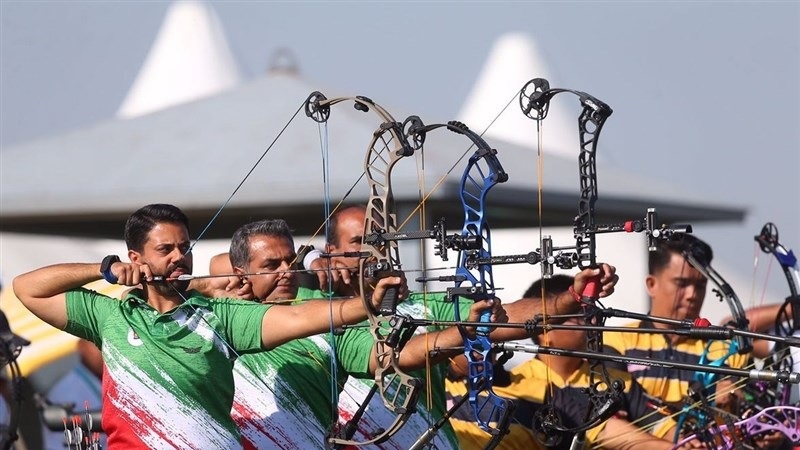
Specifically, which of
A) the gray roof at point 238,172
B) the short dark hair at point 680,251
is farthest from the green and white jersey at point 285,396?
the gray roof at point 238,172

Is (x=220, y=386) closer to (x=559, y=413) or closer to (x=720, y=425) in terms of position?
(x=559, y=413)

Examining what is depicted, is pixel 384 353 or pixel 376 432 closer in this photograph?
pixel 384 353

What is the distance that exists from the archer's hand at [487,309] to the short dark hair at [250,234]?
0.85 meters

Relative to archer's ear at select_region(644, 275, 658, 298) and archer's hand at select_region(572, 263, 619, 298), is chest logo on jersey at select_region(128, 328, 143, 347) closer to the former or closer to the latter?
archer's hand at select_region(572, 263, 619, 298)

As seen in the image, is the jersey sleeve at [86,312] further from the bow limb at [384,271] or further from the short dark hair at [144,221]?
the bow limb at [384,271]

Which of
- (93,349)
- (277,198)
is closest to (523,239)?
(277,198)

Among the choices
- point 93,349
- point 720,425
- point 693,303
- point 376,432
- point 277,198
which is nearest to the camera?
point 376,432

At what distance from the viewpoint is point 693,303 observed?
6375 millimetres

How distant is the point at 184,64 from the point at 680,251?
54.2 feet

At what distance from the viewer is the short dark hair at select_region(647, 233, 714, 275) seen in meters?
6.26

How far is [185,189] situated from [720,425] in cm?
663

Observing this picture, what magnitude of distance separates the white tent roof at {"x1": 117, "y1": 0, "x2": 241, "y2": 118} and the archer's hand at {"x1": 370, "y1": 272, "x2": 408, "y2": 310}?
1715 centimetres

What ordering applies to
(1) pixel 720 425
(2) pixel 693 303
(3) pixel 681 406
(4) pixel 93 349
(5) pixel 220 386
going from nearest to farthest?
1. (5) pixel 220 386
2. (1) pixel 720 425
3. (3) pixel 681 406
4. (2) pixel 693 303
5. (4) pixel 93 349

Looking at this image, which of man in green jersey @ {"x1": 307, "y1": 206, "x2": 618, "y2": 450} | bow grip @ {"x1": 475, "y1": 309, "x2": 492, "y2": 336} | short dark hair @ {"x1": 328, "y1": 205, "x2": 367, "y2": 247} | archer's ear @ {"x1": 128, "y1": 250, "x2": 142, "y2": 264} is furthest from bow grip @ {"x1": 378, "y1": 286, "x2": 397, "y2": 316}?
short dark hair @ {"x1": 328, "y1": 205, "x2": 367, "y2": 247}
